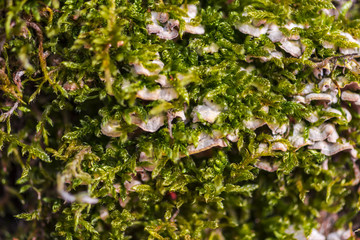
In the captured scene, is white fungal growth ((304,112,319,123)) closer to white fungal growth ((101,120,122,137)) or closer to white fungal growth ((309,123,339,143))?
white fungal growth ((309,123,339,143))

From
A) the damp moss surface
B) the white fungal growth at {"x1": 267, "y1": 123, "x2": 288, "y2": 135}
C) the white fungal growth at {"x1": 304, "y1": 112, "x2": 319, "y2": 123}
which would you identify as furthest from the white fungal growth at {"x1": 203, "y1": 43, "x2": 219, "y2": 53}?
the white fungal growth at {"x1": 304, "y1": 112, "x2": 319, "y2": 123}

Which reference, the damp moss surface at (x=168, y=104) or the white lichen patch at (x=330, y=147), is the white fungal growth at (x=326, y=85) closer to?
the damp moss surface at (x=168, y=104)

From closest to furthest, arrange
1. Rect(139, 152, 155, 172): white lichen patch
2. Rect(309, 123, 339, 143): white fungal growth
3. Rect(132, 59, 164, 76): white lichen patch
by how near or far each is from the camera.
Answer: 1. Rect(132, 59, 164, 76): white lichen patch
2. Rect(139, 152, 155, 172): white lichen patch
3. Rect(309, 123, 339, 143): white fungal growth

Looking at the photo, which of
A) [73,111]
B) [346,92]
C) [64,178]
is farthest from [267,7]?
[64,178]

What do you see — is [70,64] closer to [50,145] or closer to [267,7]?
[50,145]

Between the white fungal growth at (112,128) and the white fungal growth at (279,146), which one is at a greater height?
the white fungal growth at (112,128)

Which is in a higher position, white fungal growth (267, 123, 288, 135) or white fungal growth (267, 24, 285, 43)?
white fungal growth (267, 24, 285, 43)

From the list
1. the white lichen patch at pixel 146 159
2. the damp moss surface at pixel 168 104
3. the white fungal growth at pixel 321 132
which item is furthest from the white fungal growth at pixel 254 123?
the white lichen patch at pixel 146 159

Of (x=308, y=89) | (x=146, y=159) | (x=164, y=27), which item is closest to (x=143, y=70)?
(x=164, y=27)
